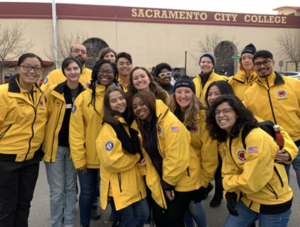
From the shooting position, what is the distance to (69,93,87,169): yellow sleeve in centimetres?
302

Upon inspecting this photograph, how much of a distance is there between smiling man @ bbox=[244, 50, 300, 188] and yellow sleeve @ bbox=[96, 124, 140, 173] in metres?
1.88

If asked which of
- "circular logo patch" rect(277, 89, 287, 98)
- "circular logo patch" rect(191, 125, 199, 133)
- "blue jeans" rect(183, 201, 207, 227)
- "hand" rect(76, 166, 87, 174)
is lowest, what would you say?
"blue jeans" rect(183, 201, 207, 227)

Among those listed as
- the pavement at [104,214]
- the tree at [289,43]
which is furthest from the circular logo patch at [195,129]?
the tree at [289,43]

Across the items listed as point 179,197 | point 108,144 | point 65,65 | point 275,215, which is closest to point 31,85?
point 65,65

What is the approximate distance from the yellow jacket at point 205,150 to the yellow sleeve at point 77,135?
138 centimetres

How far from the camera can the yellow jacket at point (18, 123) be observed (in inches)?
107

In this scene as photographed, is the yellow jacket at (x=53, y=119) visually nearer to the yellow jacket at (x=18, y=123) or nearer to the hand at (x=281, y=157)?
the yellow jacket at (x=18, y=123)

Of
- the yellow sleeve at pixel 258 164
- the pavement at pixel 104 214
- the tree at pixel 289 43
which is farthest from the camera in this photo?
the tree at pixel 289 43

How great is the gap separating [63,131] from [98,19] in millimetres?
27978

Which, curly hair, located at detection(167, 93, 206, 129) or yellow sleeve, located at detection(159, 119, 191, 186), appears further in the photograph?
curly hair, located at detection(167, 93, 206, 129)

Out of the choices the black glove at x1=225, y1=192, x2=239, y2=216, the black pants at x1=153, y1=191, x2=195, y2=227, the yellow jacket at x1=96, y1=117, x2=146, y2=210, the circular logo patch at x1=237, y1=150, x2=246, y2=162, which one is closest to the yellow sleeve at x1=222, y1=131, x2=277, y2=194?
the circular logo patch at x1=237, y1=150, x2=246, y2=162

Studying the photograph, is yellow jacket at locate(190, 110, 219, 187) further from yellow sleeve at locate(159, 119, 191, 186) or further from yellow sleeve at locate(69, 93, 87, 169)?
yellow sleeve at locate(69, 93, 87, 169)

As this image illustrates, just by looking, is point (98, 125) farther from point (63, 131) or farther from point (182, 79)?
point (182, 79)

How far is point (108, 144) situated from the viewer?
263cm
